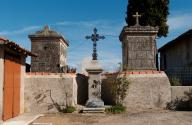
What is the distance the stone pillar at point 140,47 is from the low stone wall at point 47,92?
470 centimetres

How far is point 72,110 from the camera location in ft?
56.7

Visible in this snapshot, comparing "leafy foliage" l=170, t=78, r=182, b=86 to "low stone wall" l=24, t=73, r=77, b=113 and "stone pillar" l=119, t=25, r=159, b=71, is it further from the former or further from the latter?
"low stone wall" l=24, t=73, r=77, b=113

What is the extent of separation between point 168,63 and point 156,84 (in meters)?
Answer: 12.8

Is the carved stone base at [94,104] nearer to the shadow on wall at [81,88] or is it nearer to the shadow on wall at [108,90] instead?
the shadow on wall at [108,90]

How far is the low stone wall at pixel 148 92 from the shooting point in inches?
713

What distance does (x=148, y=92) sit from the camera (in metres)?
18.2

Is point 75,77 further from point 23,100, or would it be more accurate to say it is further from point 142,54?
point 142,54

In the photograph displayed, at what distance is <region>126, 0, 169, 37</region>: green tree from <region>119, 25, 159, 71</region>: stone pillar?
6.20 meters

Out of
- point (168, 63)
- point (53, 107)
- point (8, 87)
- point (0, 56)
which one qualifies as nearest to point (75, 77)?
point (53, 107)

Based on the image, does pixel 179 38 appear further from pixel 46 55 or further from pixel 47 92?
pixel 47 92

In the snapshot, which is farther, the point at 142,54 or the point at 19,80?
the point at 142,54

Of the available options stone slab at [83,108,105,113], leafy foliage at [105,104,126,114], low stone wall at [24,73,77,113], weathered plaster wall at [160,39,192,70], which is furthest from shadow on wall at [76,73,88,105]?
weathered plaster wall at [160,39,192,70]

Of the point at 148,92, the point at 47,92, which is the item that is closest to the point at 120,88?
the point at 148,92

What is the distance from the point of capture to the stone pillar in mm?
21203
